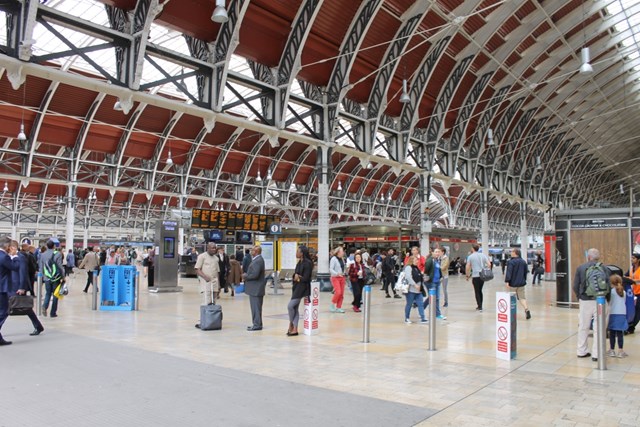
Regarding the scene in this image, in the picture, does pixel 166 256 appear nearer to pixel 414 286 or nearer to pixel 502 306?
pixel 414 286

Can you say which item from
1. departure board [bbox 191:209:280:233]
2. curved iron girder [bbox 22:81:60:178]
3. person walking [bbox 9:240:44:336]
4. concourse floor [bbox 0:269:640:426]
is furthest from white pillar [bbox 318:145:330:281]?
curved iron girder [bbox 22:81:60:178]

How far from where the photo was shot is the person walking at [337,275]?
42.2 ft

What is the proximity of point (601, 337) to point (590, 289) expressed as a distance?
850 millimetres

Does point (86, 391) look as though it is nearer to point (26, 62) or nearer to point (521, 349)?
point (521, 349)

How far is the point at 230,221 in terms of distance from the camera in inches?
893

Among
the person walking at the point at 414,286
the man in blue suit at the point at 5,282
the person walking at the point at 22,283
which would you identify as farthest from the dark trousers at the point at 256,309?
the man in blue suit at the point at 5,282

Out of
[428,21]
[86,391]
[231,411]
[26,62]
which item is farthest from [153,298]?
[428,21]

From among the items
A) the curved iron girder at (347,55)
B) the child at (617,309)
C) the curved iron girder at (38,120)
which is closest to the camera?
the child at (617,309)

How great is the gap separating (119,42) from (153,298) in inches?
→ 329

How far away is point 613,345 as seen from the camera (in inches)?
308

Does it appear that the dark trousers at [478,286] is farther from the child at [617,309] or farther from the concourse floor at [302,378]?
the child at [617,309]

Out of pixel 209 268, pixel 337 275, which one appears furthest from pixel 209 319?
pixel 337 275

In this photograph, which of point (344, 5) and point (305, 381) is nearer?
point (305, 381)

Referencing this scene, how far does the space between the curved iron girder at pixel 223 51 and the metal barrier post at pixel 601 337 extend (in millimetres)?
12732
